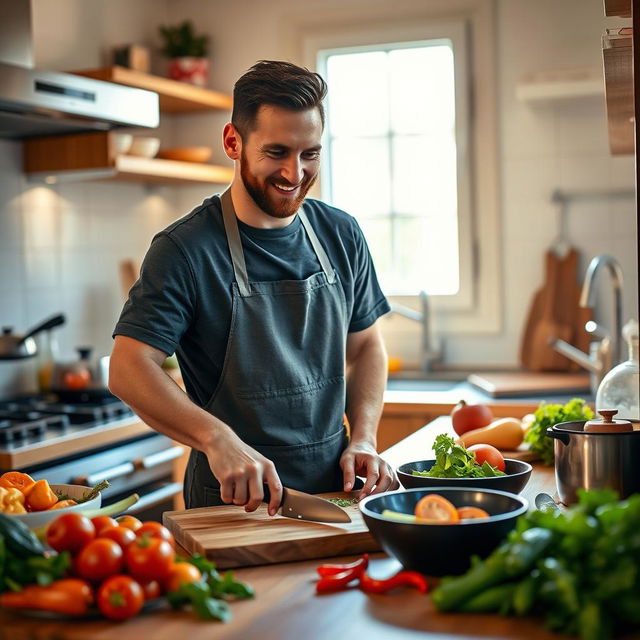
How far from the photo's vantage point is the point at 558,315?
3.95 metres

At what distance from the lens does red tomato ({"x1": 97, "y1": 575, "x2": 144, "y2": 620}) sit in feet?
3.91

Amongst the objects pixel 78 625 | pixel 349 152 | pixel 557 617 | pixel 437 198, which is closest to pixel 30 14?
pixel 349 152

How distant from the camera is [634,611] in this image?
1086 millimetres

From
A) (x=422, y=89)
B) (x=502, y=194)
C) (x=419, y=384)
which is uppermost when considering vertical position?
(x=422, y=89)

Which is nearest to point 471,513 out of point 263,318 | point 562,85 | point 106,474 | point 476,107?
point 263,318

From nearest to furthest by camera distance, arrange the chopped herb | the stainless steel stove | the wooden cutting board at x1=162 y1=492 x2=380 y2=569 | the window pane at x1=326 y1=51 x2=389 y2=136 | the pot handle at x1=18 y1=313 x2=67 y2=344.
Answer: the wooden cutting board at x1=162 y1=492 x2=380 y2=569 → the chopped herb → the stainless steel stove → the pot handle at x1=18 y1=313 x2=67 y2=344 → the window pane at x1=326 y1=51 x2=389 y2=136

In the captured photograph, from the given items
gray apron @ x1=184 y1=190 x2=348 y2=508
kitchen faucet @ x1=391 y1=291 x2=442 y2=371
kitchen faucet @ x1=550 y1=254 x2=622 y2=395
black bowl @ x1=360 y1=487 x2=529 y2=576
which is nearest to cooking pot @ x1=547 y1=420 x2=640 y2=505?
black bowl @ x1=360 y1=487 x2=529 y2=576

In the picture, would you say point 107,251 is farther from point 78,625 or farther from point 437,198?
point 78,625

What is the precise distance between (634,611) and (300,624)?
0.39 m

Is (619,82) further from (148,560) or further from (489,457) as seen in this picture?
(148,560)

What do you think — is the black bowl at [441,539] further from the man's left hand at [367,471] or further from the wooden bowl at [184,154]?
the wooden bowl at [184,154]

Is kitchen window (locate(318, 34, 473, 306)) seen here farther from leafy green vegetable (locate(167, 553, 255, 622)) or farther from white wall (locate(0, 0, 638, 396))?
leafy green vegetable (locate(167, 553, 255, 622))

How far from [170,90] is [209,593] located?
118 inches

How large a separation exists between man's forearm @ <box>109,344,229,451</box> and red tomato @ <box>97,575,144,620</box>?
49 centimetres
